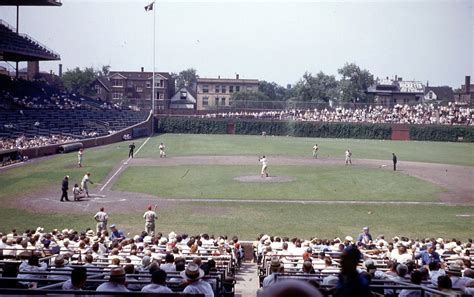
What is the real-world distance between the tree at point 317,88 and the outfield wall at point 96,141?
219ft

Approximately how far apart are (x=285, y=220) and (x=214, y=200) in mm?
6683

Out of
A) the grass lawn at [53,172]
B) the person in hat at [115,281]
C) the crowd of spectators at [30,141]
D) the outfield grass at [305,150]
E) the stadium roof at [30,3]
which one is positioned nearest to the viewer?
the person in hat at [115,281]

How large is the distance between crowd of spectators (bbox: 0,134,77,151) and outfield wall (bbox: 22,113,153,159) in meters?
0.66

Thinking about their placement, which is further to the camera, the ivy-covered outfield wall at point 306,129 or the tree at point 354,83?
the tree at point 354,83

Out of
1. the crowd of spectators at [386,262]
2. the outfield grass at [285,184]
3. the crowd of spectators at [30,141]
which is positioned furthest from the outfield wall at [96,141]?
the crowd of spectators at [386,262]

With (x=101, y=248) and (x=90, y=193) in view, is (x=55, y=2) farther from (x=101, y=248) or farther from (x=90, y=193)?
(x=101, y=248)

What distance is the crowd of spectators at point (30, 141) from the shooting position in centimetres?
4963

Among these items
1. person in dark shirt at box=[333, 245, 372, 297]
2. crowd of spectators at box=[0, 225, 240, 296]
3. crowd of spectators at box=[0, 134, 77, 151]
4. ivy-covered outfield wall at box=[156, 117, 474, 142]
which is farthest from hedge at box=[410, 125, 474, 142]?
person in dark shirt at box=[333, 245, 372, 297]

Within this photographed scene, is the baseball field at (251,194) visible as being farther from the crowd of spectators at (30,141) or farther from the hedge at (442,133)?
the hedge at (442,133)

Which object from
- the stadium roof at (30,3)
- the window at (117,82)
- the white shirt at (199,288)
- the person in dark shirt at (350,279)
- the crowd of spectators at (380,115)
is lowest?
the white shirt at (199,288)

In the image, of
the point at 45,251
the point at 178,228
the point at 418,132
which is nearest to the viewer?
the point at 45,251

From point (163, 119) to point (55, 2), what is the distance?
28115mm

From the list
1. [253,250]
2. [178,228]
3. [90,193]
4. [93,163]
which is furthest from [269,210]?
[93,163]

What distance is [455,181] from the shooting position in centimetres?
4181
